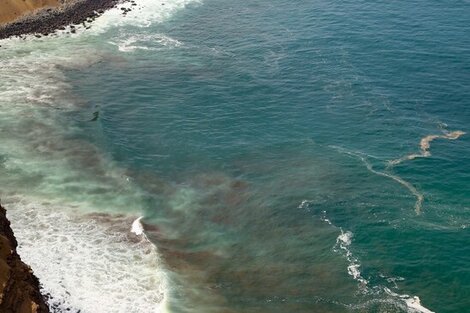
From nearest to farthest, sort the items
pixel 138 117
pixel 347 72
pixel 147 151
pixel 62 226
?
pixel 62 226, pixel 147 151, pixel 138 117, pixel 347 72

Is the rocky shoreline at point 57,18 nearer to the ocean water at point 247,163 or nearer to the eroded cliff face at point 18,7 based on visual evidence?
the eroded cliff face at point 18,7

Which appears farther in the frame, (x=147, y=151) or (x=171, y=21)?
(x=171, y=21)

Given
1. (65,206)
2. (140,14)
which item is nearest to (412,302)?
(65,206)

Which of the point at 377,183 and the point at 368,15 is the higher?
the point at 368,15

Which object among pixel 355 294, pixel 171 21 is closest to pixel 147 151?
pixel 355 294

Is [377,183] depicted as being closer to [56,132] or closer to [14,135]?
[56,132]

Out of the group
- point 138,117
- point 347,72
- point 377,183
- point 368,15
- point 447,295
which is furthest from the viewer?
point 368,15

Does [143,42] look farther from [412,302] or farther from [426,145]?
[412,302]

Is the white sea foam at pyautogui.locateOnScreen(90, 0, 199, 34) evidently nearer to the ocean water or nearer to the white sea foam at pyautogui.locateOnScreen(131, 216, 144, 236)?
the ocean water
